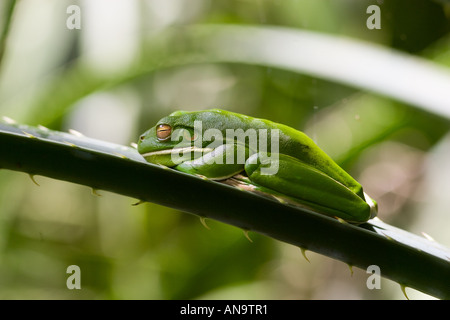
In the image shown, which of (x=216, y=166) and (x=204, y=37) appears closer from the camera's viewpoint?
(x=216, y=166)

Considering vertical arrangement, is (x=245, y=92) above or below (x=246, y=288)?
Result: above

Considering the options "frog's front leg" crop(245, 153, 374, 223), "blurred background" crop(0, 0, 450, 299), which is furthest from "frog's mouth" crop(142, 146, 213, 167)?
"blurred background" crop(0, 0, 450, 299)

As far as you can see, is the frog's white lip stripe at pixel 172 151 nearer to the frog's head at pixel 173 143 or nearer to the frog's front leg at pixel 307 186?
the frog's head at pixel 173 143

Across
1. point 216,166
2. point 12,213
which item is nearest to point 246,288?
point 12,213

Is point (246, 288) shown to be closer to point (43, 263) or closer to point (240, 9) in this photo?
point (43, 263)

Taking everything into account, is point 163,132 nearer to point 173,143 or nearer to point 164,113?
point 173,143

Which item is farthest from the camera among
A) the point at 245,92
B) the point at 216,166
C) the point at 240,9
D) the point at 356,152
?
the point at 240,9
